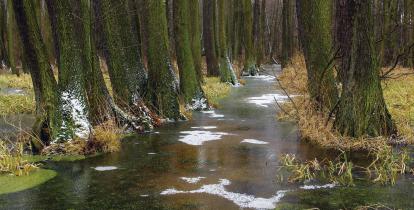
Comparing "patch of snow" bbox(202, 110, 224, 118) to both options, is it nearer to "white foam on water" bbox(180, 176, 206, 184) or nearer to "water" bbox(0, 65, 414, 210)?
"water" bbox(0, 65, 414, 210)

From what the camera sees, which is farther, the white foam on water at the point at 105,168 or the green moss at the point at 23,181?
the white foam on water at the point at 105,168

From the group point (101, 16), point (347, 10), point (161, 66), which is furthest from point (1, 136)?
point (347, 10)

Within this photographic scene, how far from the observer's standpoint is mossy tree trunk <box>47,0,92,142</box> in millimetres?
8133

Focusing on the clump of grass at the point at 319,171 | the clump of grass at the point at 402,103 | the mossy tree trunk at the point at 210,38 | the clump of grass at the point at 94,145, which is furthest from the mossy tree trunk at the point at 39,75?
the mossy tree trunk at the point at 210,38

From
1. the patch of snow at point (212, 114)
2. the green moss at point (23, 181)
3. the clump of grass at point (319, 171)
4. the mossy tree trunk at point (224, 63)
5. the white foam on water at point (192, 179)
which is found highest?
the mossy tree trunk at point (224, 63)

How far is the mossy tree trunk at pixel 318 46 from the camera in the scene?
32.3 feet

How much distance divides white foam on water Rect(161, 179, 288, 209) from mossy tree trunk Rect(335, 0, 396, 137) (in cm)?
308

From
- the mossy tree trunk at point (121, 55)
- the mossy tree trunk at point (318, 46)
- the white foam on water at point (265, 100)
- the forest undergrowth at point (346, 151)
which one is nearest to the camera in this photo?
the forest undergrowth at point (346, 151)

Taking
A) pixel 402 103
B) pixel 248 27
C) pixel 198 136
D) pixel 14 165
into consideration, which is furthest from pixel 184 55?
pixel 248 27

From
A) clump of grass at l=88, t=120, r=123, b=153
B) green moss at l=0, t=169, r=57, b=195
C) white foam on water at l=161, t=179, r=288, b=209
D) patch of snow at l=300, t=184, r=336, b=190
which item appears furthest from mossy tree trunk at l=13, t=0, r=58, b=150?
patch of snow at l=300, t=184, r=336, b=190

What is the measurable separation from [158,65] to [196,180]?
Answer: 5778 millimetres

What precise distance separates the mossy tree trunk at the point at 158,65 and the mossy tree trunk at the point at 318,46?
351 cm

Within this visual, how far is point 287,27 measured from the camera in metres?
33.3

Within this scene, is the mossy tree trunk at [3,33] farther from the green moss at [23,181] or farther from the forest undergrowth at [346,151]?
the green moss at [23,181]
